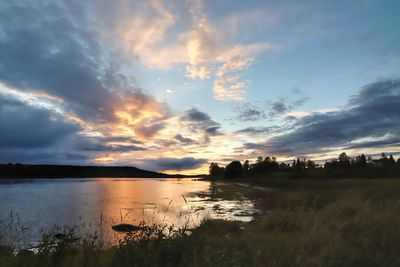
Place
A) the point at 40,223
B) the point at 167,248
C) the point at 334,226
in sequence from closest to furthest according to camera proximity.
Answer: the point at 167,248 < the point at 334,226 < the point at 40,223

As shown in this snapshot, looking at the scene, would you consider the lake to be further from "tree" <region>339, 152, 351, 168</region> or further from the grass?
"tree" <region>339, 152, 351, 168</region>

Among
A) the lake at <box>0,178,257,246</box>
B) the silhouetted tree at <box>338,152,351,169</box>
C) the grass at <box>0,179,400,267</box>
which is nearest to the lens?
the grass at <box>0,179,400,267</box>

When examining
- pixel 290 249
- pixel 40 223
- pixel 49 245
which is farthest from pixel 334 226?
pixel 40 223

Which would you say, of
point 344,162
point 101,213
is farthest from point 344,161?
point 101,213

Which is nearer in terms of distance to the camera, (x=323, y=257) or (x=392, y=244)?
(x=323, y=257)

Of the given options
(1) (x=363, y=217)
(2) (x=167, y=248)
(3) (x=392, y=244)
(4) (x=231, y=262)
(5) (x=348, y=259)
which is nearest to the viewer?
(4) (x=231, y=262)

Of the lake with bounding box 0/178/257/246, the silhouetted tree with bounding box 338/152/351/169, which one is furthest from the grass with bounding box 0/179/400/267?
the silhouetted tree with bounding box 338/152/351/169

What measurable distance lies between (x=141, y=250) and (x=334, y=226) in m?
7.30

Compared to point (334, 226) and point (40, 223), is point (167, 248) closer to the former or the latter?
point (334, 226)

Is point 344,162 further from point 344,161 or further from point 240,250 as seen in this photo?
point 240,250

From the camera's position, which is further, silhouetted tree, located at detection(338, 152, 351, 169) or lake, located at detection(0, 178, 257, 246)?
silhouetted tree, located at detection(338, 152, 351, 169)

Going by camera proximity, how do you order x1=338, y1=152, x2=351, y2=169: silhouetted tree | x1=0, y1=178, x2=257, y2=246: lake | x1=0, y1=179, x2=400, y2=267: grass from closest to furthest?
x1=0, y1=179, x2=400, y2=267: grass, x1=0, y1=178, x2=257, y2=246: lake, x1=338, y1=152, x2=351, y2=169: silhouetted tree

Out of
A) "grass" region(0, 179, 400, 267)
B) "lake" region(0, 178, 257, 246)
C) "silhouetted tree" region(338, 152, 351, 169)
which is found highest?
"silhouetted tree" region(338, 152, 351, 169)

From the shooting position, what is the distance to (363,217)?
12867 mm
